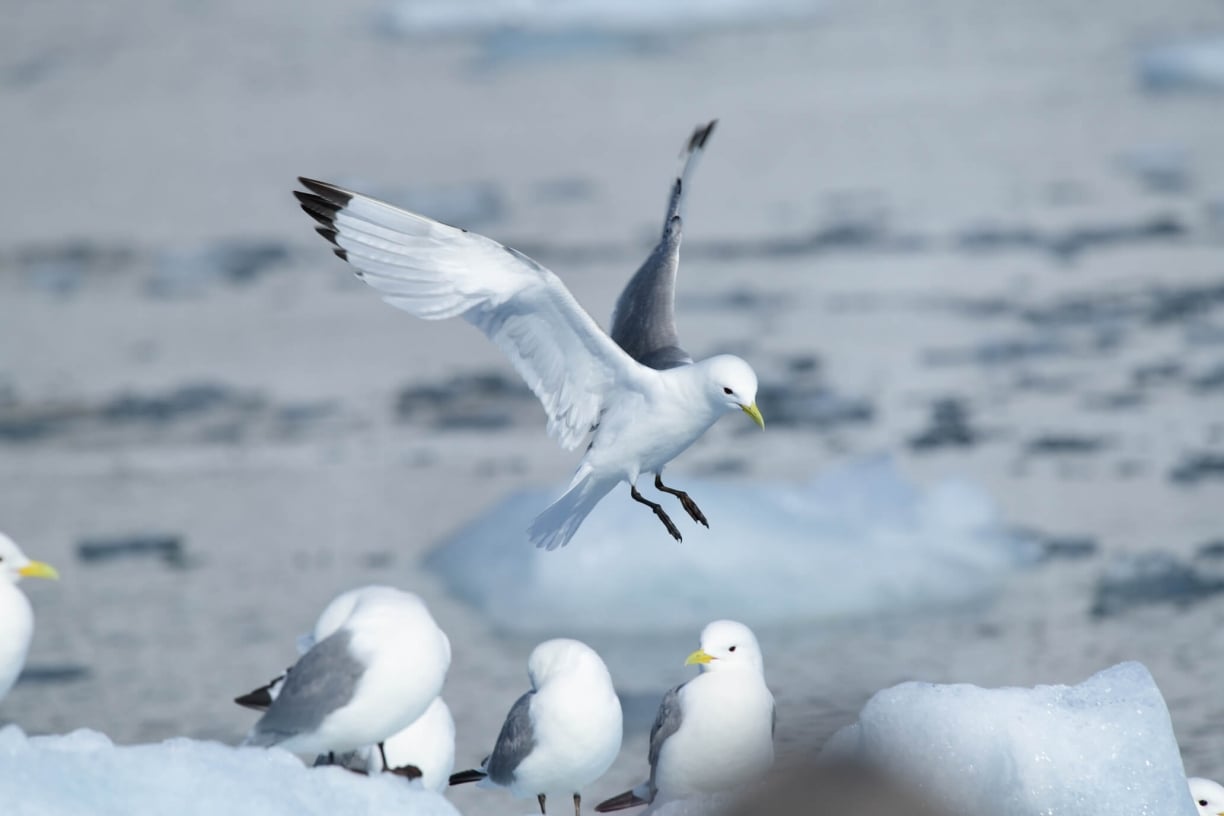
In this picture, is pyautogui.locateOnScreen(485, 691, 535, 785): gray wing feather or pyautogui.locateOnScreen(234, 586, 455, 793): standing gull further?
pyautogui.locateOnScreen(234, 586, 455, 793): standing gull

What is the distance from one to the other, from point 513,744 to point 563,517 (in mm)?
679

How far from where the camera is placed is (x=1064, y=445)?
27.8ft

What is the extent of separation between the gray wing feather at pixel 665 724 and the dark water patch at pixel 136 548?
3.86m

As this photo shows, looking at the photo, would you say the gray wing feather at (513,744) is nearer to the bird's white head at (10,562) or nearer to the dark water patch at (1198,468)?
the bird's white head at (10,562)

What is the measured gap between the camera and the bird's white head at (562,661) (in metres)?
3.90

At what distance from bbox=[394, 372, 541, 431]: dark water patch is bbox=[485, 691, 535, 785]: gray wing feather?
5288mm

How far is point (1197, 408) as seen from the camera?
351 inches

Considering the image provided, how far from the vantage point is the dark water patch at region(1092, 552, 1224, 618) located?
645 cm

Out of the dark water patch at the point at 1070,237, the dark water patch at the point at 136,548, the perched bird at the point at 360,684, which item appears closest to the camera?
the perched bird at the point at 360,684

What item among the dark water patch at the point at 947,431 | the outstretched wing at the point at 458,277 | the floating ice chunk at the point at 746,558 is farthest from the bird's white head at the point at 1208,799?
the dark water patch at the point at 947,431

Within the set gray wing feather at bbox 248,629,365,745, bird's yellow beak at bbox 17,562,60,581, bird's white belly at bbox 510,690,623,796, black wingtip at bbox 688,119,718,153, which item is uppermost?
black wingtip at bbox 688,119,718,153

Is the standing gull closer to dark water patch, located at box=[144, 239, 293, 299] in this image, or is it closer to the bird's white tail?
the bird's white tail

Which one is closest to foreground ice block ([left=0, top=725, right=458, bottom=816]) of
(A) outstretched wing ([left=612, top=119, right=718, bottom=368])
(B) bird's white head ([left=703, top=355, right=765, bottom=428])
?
(B) bird's white head ([left=703, top=355, right=765, bottom=428])

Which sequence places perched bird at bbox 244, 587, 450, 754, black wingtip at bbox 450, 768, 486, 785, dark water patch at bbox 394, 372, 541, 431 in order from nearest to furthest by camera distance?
perched bird at bbox 244, 587, 450, 754 < black wingtip at bbox 450, 768, 486, 785 < dark water patch at bbox 394, 372, 541, 431
